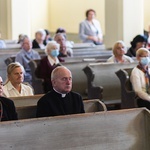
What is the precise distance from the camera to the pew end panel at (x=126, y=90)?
6.88m

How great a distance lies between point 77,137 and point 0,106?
872 mm

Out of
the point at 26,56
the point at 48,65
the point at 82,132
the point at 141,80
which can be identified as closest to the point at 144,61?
the point at 141,80

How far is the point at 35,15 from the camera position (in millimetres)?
18125

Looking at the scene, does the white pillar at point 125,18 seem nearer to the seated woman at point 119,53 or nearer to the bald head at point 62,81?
the seated woman at point 119,53

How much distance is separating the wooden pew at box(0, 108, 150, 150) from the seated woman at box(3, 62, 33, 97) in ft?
5.79

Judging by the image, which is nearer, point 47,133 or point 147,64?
point 47,133

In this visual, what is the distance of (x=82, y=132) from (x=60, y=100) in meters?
0.74

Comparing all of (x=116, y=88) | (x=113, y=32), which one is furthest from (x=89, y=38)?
(x=116, y=88)

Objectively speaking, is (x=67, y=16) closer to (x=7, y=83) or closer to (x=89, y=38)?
(x=89, y=38)

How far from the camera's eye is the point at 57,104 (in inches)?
183

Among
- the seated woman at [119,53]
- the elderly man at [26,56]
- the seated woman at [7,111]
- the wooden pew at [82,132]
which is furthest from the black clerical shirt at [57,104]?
the elderly man at [26,56]

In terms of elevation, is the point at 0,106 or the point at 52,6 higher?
the point at 52,6

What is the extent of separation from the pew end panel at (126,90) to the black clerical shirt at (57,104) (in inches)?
86.7

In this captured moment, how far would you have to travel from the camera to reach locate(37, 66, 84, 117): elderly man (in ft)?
15.1
